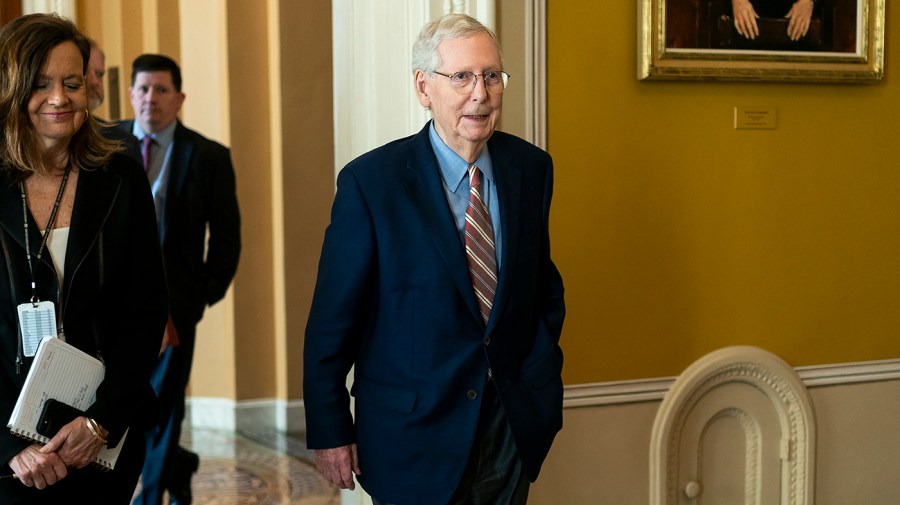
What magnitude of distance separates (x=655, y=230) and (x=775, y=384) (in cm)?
82

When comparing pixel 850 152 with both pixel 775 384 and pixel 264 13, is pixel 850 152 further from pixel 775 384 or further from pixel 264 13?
pixel 264 13

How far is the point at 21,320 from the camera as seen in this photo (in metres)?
2.44

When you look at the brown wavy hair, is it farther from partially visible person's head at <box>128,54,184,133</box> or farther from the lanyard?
partially visible person's head at <box>128,54,184,133</box>

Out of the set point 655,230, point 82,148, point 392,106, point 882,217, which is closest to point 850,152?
point 882,217

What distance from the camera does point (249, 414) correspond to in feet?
24.8

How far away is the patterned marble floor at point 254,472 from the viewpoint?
5.82m

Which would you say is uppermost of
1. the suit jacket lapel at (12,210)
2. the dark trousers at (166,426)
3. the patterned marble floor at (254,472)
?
the suit jacket lapel at (12,210)

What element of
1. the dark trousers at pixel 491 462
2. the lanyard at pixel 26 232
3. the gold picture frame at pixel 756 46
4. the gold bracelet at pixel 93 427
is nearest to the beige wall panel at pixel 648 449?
the dark trousers at pixel 491 462

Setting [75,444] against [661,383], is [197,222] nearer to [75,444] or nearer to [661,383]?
[661,383]

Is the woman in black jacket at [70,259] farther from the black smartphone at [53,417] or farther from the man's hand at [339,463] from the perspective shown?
the man's hand at [339,463]

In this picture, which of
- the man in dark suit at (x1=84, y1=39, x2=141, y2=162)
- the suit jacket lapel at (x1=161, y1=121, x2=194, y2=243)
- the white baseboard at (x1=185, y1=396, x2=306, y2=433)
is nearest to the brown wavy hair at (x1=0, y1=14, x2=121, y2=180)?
the man in dark suit at (x1=84, y1=39, x2=141, y2=162)

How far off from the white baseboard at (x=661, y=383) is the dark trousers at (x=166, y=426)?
2.11 m

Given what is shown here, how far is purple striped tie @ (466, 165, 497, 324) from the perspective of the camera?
263cm

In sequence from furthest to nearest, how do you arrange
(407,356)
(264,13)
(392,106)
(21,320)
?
(264,13), (392,106), (407,356), (21,320)
